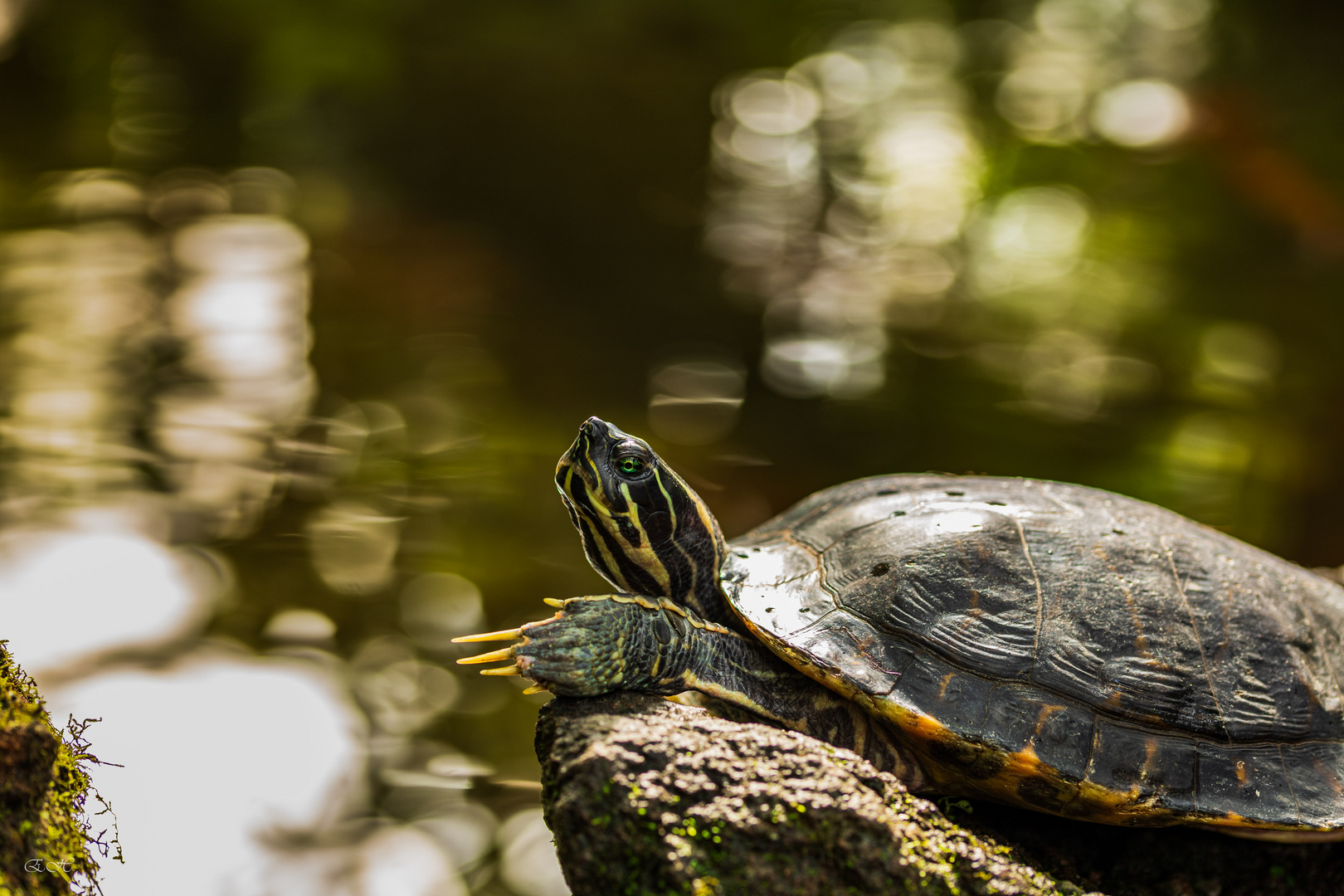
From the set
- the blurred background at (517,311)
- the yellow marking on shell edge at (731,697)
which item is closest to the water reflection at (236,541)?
the blurred background at (517,311)

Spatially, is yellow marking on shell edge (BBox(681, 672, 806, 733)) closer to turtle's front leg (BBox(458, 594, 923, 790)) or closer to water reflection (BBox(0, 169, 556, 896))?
turtle's front leg (BBox(458, 594, 923, 790))

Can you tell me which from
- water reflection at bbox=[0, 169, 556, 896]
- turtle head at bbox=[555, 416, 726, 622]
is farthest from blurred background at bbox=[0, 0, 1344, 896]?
turtle head at bbox=[555, 416, 726, 622]

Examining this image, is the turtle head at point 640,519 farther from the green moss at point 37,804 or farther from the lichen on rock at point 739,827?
the green moss at point 37,804

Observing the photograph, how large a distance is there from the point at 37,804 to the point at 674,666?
1.24 m

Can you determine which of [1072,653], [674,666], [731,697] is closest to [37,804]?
[674,666]

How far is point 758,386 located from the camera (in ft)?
21.8

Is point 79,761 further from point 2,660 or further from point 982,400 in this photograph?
point 982,400

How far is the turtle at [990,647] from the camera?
1996 mm

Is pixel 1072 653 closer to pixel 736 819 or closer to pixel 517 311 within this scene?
pixel 736 819

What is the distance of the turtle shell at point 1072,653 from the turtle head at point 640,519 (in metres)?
0.11

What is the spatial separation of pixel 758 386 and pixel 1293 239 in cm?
625

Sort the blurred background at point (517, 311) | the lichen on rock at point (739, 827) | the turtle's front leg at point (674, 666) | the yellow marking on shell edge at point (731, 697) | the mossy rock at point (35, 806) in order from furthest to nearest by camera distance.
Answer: the blurred background at point (517, 311) < the yellow marking on shell edge at point (731, 697) < the turtle's front leg at point (674, 666) < the lichen on rock at point (739, 827) < the mossy rock at point (35, 806)

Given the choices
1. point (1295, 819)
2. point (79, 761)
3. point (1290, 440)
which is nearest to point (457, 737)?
point (79, 761)

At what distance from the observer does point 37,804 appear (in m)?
1.63
